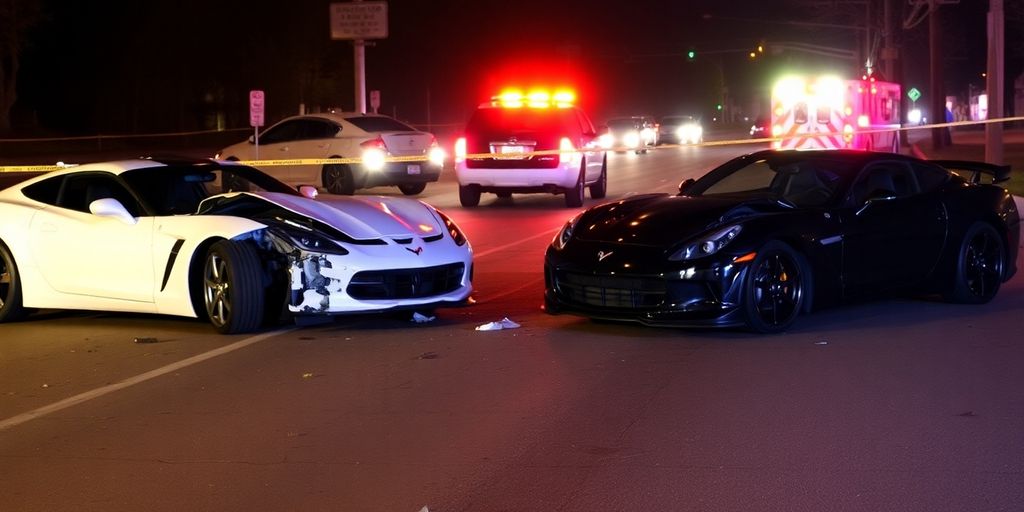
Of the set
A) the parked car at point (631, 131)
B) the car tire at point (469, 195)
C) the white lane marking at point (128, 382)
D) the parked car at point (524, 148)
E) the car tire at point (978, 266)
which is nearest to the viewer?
the white lane marking at point (128, 382)

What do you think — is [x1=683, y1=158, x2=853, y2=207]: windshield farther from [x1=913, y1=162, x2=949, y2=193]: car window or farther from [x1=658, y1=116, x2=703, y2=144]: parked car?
[x1=658, y1=116, x2=703, y2=144]: parked car

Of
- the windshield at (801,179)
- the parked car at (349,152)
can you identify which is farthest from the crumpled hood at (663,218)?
the parked car at (349,152)

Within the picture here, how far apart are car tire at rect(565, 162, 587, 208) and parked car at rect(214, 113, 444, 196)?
12.1 feet

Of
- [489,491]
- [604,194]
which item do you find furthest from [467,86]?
[489,491]

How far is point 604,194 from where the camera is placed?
2375 cm

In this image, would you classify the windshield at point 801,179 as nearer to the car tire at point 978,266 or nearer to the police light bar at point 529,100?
the car tire at point 978,266

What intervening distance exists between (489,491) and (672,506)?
770 mm

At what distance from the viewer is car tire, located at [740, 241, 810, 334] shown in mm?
8742

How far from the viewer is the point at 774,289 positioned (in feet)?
29.5

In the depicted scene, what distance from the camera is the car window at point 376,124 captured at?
82.4ft

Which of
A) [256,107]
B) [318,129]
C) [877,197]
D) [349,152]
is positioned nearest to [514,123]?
[349,152]

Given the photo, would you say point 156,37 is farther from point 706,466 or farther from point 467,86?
point 706,466

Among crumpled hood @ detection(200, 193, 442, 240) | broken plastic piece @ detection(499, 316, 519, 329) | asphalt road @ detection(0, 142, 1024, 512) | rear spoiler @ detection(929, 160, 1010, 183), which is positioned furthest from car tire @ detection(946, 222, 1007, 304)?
crumpled hood @ detection(200, 193, 442, 240)

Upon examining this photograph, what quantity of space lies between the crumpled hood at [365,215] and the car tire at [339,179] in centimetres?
1405
